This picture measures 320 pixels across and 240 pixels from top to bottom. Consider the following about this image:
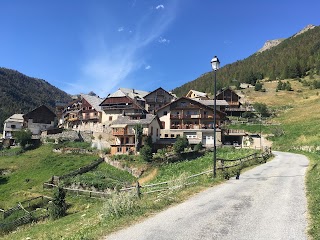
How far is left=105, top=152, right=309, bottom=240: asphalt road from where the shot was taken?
10570mm

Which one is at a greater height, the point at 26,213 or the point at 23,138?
the point at 23,138

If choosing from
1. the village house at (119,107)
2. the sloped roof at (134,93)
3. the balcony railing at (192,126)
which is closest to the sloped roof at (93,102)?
the village house at (119,107)

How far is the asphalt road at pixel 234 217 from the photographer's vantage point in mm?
10570

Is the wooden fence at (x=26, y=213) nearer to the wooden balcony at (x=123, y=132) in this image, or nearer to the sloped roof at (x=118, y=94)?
the wooden balcony at (x=123, y=132)

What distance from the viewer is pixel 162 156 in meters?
51.1

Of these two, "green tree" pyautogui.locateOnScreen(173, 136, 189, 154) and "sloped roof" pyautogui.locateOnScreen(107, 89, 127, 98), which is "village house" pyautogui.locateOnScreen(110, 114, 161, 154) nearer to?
"green tree" pyautogui.locateOnScreen(173, 136, 189, 154)

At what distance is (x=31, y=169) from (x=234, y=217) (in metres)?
48.7

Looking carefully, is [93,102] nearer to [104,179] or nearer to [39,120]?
[39,120]

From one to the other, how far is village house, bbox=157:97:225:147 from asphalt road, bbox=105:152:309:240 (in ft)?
164

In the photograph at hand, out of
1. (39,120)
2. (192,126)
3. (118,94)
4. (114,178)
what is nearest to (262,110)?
(192,126)

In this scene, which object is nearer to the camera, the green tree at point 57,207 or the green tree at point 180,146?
the green tree at point 57,207

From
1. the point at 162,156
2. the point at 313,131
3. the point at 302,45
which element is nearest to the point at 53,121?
the point at 162,156

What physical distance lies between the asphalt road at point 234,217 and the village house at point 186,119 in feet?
164

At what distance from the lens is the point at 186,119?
2820 inches
